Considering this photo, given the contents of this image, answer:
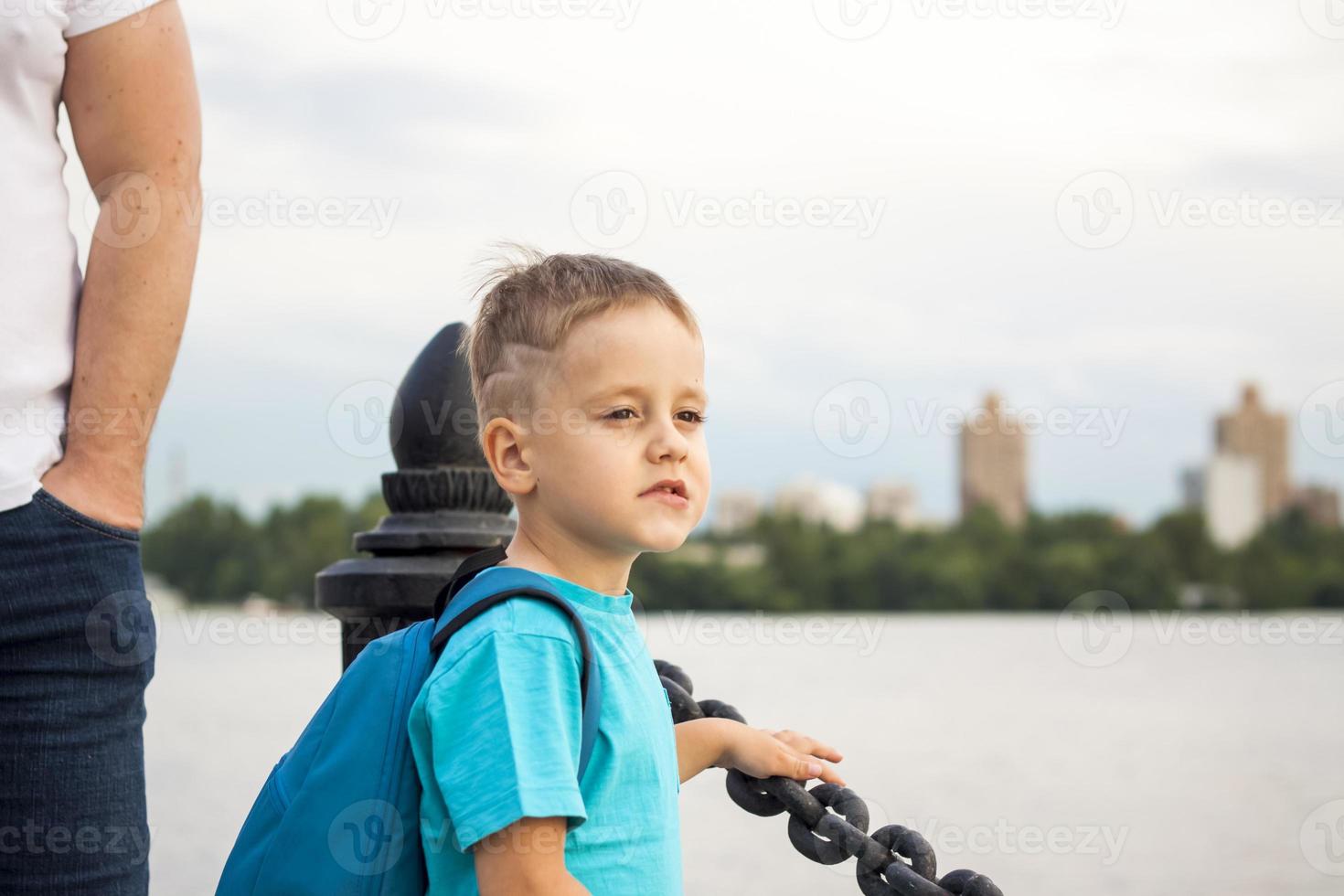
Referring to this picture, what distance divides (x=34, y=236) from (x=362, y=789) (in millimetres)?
892

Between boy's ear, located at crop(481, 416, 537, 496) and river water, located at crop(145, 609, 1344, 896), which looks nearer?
boy's ear, located at crop(481, 416, 537, 496)

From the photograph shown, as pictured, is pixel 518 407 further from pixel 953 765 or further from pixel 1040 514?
pixel 1040 514

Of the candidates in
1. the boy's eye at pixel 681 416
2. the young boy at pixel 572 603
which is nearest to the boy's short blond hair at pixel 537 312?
the young boy at pixel 572 603

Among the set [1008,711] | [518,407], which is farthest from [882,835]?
[1008,711]

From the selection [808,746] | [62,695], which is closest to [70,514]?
[62,695]

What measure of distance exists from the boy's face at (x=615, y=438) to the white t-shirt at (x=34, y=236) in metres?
0.66

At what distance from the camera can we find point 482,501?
9.53 ft

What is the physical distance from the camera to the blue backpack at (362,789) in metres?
1.72

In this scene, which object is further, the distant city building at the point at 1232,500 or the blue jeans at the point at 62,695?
the distant city building at the point at 1232,500

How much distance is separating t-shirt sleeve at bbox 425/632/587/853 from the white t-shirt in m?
0.66

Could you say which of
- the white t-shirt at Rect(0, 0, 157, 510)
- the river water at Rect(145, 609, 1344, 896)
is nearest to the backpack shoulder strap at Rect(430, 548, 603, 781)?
the white t-shirt at Rect(0, 0, 157, 510)

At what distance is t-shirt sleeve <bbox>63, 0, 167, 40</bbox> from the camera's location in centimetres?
193

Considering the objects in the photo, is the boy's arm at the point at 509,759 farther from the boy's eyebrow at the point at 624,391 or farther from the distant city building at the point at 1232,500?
the distant city building at the point at 1232,500

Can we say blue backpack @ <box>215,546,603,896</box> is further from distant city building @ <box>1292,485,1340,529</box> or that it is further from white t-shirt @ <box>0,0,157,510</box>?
distant city building @ <box>1292,485,1340,529</box>
